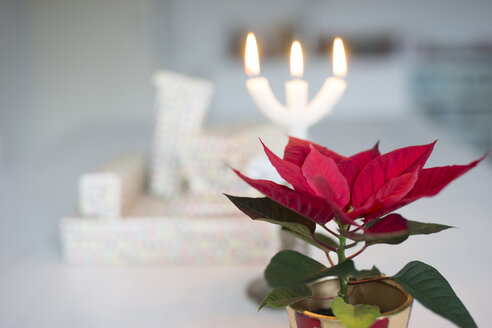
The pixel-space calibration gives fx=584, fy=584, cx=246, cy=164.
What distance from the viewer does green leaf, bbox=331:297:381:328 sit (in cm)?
47

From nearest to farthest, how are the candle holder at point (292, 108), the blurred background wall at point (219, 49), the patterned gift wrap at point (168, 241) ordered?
the candle holder at point (292, 108) → the patterned gift wrap at point (168, 241) → the blurred background wall at point (219, 49)

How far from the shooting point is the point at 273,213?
523 mm

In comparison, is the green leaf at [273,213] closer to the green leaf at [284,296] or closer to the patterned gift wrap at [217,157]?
the green leaf at [284,296]

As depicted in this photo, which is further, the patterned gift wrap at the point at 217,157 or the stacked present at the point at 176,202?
the patterned gift wrap at the point at 217,157

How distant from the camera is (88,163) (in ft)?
6.50

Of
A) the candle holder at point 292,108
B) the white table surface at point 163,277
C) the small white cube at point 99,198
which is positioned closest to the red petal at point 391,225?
the white table surface at point 163,277

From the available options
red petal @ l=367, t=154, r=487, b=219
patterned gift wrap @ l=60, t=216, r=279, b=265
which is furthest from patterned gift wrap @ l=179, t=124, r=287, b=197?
red petal @ l=367, t=154, r=487, b=219

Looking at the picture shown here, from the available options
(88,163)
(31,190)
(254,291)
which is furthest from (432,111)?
(254,291)

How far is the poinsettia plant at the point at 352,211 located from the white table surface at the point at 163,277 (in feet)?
0.97

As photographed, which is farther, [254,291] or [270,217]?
[254,291]

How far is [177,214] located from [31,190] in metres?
0.66

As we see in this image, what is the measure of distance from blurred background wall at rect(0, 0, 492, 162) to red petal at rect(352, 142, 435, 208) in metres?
3.59

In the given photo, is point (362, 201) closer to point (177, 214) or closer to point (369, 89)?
point (177, 214)

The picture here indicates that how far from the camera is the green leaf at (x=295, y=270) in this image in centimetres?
44
